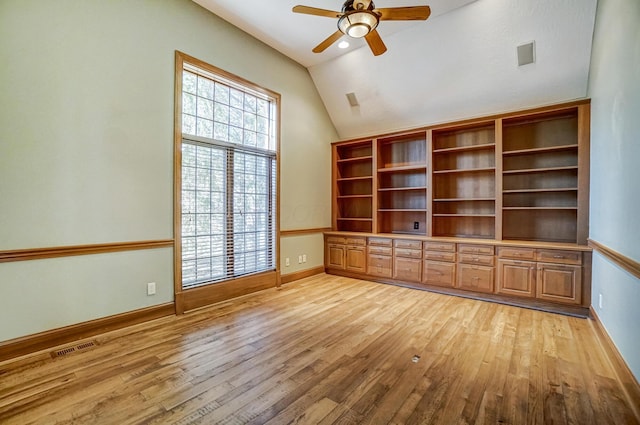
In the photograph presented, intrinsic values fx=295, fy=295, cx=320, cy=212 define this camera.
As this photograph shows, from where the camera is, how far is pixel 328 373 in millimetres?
2180

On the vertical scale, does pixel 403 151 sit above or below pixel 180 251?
above

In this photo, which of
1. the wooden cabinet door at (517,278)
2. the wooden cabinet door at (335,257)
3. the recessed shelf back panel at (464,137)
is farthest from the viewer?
the wooden cabinet door at (335,257)

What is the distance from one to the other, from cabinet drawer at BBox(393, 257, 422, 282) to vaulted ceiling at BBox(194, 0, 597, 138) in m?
2.25

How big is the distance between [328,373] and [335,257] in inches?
128

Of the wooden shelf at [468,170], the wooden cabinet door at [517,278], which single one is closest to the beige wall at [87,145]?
the wooden shelf at [468,170]

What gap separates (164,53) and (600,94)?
4.57 m

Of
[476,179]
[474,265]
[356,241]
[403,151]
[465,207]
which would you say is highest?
[403,151]

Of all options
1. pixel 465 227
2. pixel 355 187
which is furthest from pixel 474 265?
pixel 355 187

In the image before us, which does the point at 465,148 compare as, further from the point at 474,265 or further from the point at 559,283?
the point at 559,283

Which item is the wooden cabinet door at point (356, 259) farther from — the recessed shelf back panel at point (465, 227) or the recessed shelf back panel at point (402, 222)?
the recessed shelf back panel at point (465, 227)

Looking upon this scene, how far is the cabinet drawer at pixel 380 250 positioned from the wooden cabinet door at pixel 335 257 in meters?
0.57

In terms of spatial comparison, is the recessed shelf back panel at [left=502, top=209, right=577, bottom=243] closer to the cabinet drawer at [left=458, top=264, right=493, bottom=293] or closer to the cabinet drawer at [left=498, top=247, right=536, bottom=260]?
the cabinet drawer at [left=498, top=247, right=536, bottom=260]

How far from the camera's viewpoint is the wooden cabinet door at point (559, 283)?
3.36 m

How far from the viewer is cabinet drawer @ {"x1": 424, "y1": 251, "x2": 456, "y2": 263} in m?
4.21
